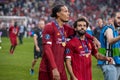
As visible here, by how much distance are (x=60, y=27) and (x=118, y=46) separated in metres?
1.61

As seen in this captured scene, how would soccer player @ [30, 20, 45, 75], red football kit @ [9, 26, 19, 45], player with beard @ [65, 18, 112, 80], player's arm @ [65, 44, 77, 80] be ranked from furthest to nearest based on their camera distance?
red football kit @ [9, 26, 19, 45]
soccer player @ [30, 20, 45, 75]
player with beard @ [65, 18, 112, 80]
player's arm @ [65, 44, 77, 80]

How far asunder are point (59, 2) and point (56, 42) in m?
47.3

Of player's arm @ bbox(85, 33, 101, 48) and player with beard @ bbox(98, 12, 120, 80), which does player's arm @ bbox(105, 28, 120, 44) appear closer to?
player with beard @ bbox(98, 12, 120, 80)

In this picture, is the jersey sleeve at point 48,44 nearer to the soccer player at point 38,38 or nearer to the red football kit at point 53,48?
the red football kit at point 53,48

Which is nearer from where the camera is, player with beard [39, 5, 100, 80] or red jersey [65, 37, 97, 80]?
player with beard [39, 5, 100, 80]

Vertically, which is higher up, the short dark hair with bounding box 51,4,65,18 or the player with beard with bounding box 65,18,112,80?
the short dark hair with bounding box 51,4,65,18

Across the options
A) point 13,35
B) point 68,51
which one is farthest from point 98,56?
point 13,35

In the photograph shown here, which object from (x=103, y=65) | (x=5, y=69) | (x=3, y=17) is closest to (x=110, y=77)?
(x=103, y=65)

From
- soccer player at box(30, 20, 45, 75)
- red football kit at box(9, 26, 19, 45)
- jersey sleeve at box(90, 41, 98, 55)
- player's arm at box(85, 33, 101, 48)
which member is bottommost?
red football kit at box(9, 26, 19, 45)

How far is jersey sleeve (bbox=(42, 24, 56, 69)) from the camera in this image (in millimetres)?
7281

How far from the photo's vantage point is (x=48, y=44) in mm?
7422

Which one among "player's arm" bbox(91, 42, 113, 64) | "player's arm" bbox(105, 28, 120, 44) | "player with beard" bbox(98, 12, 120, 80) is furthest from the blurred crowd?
"player's arm" bbox(91, 42, 113, 64)

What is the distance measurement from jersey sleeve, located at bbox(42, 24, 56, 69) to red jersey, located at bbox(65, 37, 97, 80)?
1.31 feet

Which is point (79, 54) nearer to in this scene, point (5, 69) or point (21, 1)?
point (5, 69)
